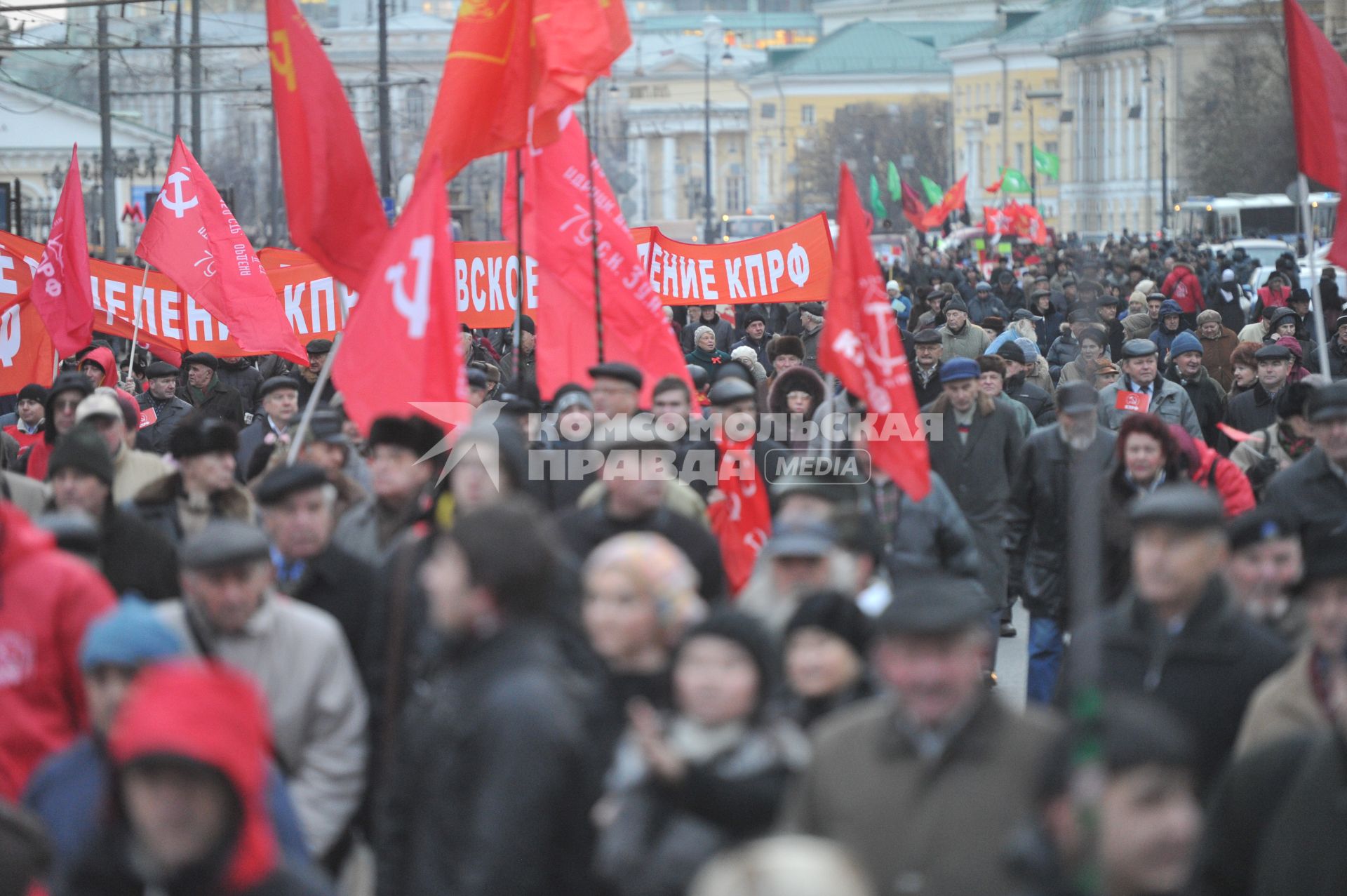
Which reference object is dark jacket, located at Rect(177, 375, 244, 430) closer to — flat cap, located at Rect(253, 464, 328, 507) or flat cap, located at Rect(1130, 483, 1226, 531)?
flat cap, located at Rect(253, 464, 328, 507)

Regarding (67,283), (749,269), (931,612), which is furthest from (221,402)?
(931,612)

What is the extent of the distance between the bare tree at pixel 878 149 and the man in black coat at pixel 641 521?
75138 millimetres

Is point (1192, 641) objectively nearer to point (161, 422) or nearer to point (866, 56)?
point (161, 422)

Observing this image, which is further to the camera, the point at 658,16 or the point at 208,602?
the point at 658,16

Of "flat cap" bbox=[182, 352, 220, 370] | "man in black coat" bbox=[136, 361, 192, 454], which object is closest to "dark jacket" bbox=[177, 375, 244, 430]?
"flat cap" bbox=[182, 352, 220, 370]

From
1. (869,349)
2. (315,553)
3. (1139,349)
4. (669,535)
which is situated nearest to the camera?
A: (315,553)

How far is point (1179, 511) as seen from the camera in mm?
4652

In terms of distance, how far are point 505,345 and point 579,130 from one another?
700cm

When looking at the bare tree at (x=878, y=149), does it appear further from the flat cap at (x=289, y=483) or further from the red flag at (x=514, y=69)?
the flat cap at (x=289, y=483)

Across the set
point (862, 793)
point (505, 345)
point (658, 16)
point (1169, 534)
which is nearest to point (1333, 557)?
point (1169, 534)

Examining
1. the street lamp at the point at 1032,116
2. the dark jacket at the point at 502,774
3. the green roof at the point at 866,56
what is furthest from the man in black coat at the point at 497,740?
the green roof at the point at 866,56

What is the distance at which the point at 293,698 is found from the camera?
473cm

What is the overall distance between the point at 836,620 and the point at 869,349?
2.49 m

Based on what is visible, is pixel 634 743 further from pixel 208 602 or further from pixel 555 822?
pixel 208 602
